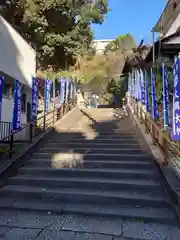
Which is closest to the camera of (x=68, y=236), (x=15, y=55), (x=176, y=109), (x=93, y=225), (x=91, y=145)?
(x=68, y=236)

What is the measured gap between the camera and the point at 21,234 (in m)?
4.33

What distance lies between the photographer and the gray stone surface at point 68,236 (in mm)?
A: 4195

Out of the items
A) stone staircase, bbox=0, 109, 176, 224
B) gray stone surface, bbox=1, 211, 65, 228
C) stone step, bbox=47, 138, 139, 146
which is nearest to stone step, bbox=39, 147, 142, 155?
stone staircase, bbox=0, 109, 176, 224

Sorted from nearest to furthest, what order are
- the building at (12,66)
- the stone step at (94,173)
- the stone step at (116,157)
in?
the stone step at (94,173) < the stone step at (116,157) < the building at (12,66)

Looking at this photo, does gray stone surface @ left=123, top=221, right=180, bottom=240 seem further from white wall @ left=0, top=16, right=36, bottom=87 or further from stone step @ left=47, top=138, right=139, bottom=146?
white wall @ left=0, top=16, right=36, bottom=87

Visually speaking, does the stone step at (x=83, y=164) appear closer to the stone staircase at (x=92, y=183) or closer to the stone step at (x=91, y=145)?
the stone staircase at (x=92, y=183)

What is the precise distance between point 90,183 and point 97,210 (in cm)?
103

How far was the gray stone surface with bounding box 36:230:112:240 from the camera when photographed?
4195mm

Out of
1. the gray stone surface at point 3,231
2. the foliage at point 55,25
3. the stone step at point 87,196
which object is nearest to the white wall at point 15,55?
the foliage at point 55,25

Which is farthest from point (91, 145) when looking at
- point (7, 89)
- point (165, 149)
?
point (7, 89)

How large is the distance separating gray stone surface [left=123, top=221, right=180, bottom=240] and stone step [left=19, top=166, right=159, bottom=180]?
1757 millimetres

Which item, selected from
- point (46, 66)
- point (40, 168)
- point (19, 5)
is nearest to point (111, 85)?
point (46, 66)

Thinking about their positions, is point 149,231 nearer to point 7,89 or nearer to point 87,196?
point 87,196

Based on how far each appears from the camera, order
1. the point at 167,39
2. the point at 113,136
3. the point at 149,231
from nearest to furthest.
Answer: the point at 149,231
the point at 113,136
the point at 167,39
